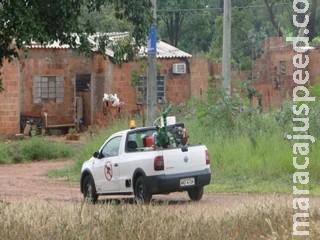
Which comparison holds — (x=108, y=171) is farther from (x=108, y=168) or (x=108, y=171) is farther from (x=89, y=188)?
(x=89, y=188)

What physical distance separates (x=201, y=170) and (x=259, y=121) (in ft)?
22.4

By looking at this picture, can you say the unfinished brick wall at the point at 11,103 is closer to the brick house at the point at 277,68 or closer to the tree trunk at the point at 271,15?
the brick house at the point at 277,68

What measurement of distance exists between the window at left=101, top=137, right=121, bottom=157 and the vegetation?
12.2 meters

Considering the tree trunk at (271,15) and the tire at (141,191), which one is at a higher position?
the tree trunk at (271,15)

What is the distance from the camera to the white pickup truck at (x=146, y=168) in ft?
60.1

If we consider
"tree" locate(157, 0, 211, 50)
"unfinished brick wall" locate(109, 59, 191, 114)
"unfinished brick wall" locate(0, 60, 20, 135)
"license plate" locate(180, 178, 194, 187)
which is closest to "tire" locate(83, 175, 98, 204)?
"license plate" locate(180, 178, 194, 187)

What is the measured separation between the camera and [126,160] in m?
19.2

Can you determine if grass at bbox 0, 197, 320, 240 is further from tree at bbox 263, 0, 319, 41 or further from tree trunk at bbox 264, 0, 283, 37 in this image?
tree trunk at bbox 264, 0, 283, 37

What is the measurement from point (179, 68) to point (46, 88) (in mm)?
6584

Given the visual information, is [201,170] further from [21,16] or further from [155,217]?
[155,217]

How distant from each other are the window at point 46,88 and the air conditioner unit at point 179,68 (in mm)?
5529

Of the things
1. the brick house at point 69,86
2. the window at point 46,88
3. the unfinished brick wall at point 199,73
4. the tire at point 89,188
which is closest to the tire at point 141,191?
the tire at point 89,188

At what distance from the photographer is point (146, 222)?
36.4 ft

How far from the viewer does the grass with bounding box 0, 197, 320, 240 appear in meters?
10.6
